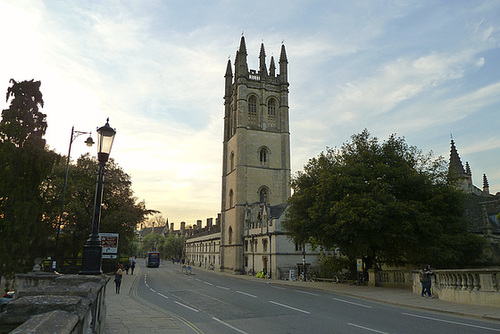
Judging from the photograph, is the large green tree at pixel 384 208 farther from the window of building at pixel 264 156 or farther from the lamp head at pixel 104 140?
the window of building at pixel 264 156

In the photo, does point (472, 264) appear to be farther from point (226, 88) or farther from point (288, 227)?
point (226, 88)

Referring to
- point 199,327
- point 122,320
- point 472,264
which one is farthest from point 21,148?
point 472,264

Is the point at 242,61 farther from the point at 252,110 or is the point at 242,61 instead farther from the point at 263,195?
the point at 263,195

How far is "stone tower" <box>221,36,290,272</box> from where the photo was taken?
5509 centimetres

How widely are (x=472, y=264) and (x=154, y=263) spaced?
58.0m

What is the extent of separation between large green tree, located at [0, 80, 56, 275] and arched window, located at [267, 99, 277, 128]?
43.6 meters

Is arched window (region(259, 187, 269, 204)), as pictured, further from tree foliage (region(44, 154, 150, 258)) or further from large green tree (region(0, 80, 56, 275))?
large green tree (region(0, 80, 56, 275))

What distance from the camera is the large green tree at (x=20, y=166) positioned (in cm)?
1823

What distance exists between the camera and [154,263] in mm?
69500

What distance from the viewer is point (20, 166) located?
62.0ft

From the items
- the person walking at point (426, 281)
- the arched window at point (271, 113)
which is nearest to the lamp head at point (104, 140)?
the person walking at point (426, 281)

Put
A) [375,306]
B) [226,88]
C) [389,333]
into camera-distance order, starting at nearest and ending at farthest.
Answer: [389,333]
[375,306]
[226,88]

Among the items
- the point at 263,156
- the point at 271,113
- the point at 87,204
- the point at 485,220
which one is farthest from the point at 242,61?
the point at 485,220

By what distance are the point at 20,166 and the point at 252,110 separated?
44888 millimetres
